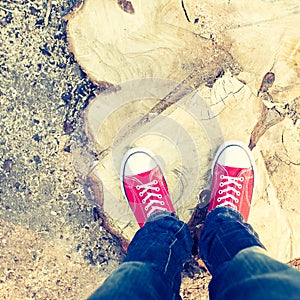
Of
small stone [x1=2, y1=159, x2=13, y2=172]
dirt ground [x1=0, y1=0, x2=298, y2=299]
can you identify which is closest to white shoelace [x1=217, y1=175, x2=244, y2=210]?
dirt ground [x1=0, y1=0, x2=298, y2=299]

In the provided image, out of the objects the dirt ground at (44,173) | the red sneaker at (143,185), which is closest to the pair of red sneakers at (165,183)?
the red sneaker at (143,185)

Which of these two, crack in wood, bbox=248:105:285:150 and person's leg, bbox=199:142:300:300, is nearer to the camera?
person's leg, bbox=199:142:300:300

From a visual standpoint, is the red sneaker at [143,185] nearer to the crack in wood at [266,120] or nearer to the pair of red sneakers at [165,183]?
the pair of red sneakers at [165,183]

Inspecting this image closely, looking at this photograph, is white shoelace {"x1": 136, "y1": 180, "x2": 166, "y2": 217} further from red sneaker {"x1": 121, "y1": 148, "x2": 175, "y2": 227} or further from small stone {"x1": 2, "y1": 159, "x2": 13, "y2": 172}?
small stone {"x1": 2, "y1": 159, "x2": 13, "y2": 172}

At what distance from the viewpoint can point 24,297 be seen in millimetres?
1654

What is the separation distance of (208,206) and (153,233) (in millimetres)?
350

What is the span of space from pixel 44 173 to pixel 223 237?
0.82m

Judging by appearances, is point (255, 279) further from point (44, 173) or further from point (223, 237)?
point (44, 173)

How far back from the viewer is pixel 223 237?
4.33 feet

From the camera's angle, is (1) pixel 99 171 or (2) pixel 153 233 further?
(1) pixel 99 171

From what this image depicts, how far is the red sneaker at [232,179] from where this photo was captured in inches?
62.4

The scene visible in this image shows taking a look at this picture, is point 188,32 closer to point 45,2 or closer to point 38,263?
point 45,2

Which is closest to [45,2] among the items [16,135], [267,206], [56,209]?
[16,135]

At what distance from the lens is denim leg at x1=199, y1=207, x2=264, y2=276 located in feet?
4.05
